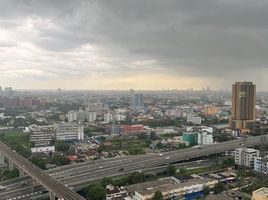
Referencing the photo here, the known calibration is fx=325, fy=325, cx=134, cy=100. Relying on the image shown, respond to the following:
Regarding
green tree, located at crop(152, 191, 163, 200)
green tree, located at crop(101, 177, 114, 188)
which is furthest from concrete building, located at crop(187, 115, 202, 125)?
green tree, located at crop(152, 191, 163, 200)

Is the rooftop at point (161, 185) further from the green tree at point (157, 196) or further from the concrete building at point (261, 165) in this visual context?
the concrete building at point (261, 165)

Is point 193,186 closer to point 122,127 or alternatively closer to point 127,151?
point 127,151

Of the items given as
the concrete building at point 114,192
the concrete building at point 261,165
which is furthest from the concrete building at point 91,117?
the concrete building at point 114,192

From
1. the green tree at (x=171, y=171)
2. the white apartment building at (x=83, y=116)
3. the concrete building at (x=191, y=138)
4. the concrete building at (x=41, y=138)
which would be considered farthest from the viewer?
the white apartment building at (x=83, y=116)

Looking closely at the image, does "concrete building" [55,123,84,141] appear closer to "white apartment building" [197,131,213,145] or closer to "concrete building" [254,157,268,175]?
"white apartment building" [197,131,213,145]

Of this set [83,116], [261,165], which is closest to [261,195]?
[261,165]

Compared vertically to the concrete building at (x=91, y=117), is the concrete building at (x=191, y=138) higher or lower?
lower
